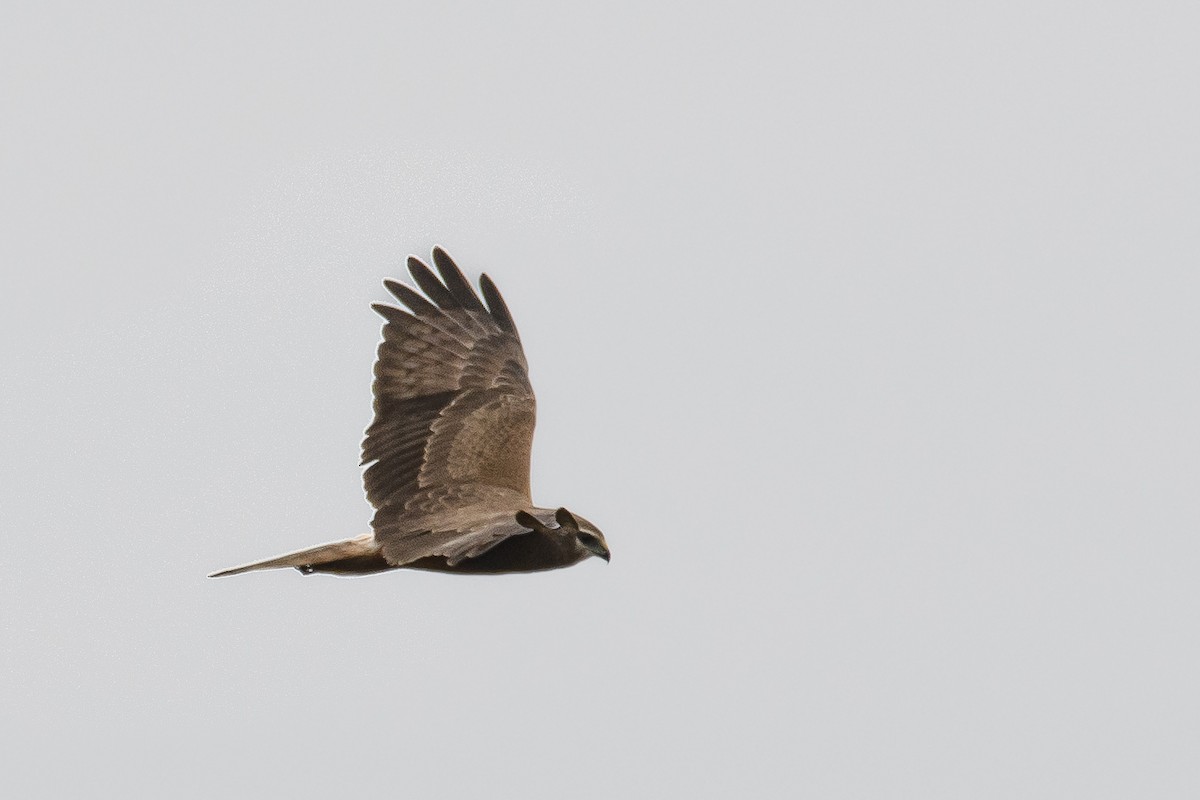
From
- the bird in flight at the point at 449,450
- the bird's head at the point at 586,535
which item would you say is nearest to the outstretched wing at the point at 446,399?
the bird in flight at the point at 449,450

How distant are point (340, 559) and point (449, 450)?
1.21 metres

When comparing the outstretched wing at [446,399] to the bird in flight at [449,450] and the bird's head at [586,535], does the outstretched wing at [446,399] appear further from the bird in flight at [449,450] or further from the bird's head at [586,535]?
the bird's head at [586,535]

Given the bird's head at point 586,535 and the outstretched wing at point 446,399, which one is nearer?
the bird's head at point 586,535

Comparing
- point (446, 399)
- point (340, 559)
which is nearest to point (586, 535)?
point (340, 559)

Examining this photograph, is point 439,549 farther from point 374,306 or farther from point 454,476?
point 374,306

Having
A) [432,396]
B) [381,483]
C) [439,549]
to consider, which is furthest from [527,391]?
[439,549]

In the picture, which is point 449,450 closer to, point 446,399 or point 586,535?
point 446,399

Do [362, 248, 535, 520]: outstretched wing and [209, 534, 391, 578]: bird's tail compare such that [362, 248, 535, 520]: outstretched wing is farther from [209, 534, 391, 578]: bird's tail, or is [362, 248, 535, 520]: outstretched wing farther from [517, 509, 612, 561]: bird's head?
[517, 509, 612, 561]: bird's head

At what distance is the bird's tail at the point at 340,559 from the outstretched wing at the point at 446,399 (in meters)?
0.27

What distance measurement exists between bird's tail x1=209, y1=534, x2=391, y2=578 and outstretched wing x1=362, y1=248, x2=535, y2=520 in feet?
0.90

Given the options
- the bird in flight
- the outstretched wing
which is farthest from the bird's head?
the outstretched wing

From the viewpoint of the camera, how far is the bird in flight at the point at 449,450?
11.4 metres

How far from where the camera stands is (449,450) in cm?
1263

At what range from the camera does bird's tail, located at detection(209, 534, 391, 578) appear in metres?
11.8
